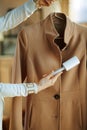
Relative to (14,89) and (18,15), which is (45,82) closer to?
(14,89)

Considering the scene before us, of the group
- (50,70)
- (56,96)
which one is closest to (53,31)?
(50,70)

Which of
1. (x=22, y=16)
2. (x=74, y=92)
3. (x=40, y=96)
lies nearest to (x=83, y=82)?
(x=74, y=92)

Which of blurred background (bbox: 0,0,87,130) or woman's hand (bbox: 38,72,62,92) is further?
blurred background (bbox: 0,0,87,130)

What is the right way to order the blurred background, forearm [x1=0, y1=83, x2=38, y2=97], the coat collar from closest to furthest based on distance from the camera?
forearm [x1=0, y1=83, x2=38, y2=97]
the coat collar
the blurred background

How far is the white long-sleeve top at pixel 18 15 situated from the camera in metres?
0.94

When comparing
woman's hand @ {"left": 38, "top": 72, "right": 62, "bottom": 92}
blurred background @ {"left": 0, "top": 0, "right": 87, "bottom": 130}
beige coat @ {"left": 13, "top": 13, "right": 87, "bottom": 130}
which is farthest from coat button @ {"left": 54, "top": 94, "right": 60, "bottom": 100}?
blurred background @ {"left": 0, "top": 0, "right": 87, "bottom": 130}

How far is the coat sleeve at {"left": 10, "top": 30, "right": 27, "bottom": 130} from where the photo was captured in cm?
116

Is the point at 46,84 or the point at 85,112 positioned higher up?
the point at 46,84

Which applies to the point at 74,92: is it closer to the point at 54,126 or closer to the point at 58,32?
the point at 54,126

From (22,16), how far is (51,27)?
234 millimetres

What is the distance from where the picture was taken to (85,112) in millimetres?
1202

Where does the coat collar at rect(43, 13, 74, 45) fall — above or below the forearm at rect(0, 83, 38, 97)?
above

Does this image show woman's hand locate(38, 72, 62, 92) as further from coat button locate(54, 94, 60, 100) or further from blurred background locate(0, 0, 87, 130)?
blurred background locate(0, 0, 87, 130)

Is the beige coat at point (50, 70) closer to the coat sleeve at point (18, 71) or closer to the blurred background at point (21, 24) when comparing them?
the coat sleeve at point (18, 71)
